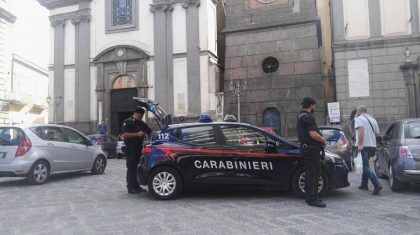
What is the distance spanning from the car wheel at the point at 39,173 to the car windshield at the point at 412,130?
815 cm

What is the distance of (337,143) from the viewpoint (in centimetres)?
1115

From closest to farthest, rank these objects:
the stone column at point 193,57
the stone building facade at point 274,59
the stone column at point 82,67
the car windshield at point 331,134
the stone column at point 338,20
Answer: the car windshield at point 331,134, the stone column at point 338,20, the stone building facade at point 274,59, the stone column at point 193,57, the stone column at point 82,67

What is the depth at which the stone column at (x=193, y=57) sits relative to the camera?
23641 millimetres

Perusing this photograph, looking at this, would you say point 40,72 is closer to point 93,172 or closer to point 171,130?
point 93,172

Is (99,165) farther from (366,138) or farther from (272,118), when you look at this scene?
(272,118)

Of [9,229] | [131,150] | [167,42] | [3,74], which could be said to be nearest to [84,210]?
[9,229]

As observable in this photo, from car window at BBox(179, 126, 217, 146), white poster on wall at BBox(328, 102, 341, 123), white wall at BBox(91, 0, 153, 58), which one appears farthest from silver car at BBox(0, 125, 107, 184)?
white wall at BBox(91, 0, 153, 58)

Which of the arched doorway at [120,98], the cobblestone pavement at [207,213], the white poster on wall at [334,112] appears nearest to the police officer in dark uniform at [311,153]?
the cobblestone pavement at [207,213]

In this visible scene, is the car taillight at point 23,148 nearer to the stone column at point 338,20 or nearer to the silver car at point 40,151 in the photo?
the silver car at point 40,151

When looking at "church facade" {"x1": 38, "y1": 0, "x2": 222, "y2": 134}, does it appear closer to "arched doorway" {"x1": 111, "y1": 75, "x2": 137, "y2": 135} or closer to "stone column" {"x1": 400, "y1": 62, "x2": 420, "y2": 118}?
"arched doorway" {"x1": 111, "y1": 75, "x2": 137, "y2": 135}

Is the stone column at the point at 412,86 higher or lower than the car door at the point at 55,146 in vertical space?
higher

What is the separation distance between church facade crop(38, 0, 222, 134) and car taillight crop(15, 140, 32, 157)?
14.6 meters

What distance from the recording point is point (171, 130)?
7.48 m

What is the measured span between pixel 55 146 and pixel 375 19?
54.8 ft
